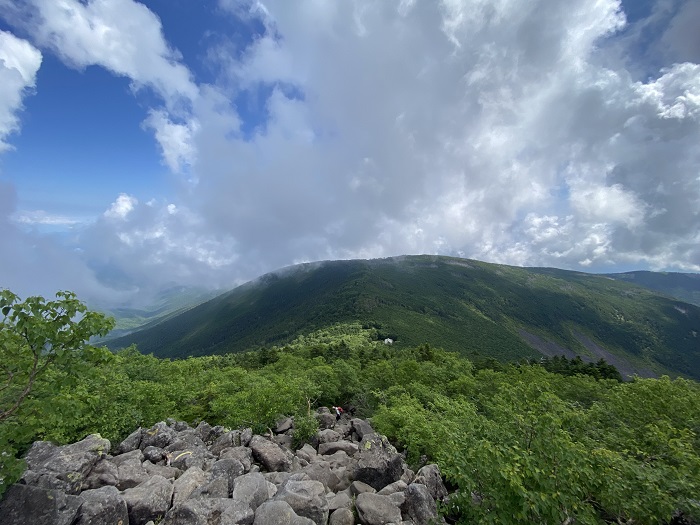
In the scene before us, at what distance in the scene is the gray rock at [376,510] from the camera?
15688 millimetres

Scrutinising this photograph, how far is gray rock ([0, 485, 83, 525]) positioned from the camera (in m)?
11.3

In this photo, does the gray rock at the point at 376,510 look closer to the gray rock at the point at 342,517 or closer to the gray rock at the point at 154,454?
the gray rock at the point at 342,517

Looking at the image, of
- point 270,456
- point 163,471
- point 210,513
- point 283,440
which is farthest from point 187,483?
point 283,440

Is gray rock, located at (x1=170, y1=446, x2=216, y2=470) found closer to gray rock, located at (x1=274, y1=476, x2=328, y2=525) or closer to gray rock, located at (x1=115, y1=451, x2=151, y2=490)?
gray rock, located at (x1=115, y1=451, x2=151, y2=490)

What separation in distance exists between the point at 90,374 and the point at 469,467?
15.7m

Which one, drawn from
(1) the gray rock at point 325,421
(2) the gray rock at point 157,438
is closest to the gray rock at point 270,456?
(2) the gray rock at point 157,438

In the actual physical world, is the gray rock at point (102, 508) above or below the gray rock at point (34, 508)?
below

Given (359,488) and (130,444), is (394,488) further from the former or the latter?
(130,444)

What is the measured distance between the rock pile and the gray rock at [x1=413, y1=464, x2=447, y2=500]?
0.06 m

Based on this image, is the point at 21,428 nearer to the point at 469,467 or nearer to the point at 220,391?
the point at 469,467

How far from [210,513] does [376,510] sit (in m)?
7.72

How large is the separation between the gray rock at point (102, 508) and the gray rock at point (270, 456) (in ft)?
30.2

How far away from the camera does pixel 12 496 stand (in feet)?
37.8

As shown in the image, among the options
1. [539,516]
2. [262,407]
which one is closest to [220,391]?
[262,407]
